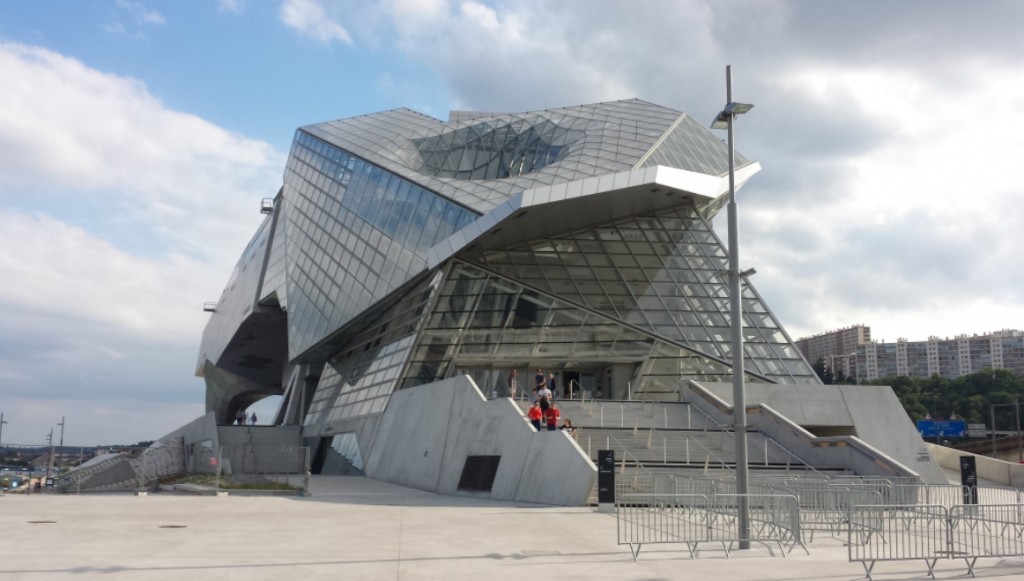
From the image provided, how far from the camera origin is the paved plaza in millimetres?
10148

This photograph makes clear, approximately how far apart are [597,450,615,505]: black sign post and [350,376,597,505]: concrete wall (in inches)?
38.8

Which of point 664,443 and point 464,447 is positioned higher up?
point 664,443

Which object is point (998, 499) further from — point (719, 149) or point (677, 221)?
point (719, 149)

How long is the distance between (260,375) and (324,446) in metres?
30.9

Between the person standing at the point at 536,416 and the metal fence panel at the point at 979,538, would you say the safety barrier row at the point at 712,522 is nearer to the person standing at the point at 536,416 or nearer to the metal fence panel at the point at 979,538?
the metal fence panel at the point at 979,538

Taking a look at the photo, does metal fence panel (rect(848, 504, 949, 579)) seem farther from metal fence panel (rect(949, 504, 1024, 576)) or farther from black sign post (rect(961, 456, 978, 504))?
black sign post (rect(961, 456, 978, 504))

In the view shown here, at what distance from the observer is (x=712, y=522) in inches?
562

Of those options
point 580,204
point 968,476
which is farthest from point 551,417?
point 580,204

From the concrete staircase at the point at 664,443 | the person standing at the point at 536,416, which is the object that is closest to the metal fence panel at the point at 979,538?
the concrete staircase at the point at 664,443

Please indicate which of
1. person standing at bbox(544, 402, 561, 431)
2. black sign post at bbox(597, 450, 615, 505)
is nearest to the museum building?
person standing at bbox(544, 402, 561, 431)

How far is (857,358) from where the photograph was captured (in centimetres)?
19950

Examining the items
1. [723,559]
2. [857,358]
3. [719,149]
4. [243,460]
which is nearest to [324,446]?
[243,460]

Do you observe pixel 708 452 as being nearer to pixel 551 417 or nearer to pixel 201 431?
pixel 551 417

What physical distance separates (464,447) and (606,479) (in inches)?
299
